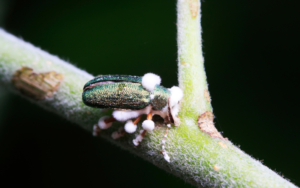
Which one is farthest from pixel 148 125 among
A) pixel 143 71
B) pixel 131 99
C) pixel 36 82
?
pixel 143 71

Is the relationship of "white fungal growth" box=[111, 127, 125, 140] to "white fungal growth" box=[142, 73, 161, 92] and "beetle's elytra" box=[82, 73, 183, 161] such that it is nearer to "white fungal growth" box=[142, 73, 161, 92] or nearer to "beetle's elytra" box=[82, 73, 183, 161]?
"beetle's elytra" box=[82, 73, 183, 161]

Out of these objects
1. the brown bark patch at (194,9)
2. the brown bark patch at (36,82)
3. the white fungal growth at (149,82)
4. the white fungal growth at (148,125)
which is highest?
the brown bark patch at (194,9)

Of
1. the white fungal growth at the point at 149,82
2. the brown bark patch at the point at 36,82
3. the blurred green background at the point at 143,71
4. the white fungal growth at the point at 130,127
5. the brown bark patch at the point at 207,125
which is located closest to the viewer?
the brown bark patch at the point at 207,125

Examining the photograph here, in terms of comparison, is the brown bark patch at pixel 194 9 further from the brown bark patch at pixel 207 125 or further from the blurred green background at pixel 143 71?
the blurred green background at pixel 143 71

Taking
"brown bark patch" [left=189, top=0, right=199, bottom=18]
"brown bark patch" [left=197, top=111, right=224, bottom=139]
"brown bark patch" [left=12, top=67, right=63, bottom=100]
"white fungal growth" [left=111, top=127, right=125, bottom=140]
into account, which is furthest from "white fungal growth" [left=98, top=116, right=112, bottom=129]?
"brown bark patch" [left=189, top=0, right=199, bottom=18]

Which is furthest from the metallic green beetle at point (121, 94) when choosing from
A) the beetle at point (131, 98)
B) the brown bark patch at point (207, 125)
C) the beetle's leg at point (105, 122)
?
the brown bark patch at point (207, 125)

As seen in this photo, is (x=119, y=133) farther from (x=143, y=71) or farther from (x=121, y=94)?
(x=143, y=71)
